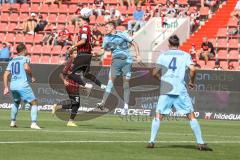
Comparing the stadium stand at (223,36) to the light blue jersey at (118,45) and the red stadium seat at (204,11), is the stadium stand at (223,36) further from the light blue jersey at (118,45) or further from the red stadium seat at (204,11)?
the light blue jersey at (118,45)

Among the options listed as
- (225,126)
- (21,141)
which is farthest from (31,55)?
(21,141)

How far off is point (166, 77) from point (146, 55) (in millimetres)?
17503

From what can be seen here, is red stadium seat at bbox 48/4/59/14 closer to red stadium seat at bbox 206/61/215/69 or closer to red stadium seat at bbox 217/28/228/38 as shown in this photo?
red stadium seat at bbox 217/28/228/38

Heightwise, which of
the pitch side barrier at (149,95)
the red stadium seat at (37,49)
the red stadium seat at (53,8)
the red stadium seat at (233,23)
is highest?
the red stadium seat at (53,8)

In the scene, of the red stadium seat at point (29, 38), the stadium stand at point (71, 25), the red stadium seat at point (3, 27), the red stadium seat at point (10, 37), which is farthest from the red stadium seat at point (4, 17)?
the red stadium seat at point (29, 38)

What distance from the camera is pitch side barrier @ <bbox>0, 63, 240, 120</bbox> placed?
27.1 meters

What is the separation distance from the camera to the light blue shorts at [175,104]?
1503 centimetres

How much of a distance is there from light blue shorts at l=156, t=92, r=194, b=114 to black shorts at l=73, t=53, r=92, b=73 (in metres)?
5.80

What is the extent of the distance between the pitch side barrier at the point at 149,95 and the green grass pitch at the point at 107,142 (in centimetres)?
532

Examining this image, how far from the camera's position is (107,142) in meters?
15.8

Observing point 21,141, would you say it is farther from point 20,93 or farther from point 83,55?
point 83,55

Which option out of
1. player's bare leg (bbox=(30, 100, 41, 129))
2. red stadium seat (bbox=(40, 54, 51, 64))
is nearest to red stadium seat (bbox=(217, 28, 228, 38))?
red stadium seat (bbox=(40, 54, 51, 64))

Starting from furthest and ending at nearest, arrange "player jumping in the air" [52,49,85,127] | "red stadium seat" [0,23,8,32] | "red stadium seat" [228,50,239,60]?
"red stadium seat" [0,23,8,32] < "red stadium seat" [228,50,239,60] < "player jumping in the air" [52,49,85,127]

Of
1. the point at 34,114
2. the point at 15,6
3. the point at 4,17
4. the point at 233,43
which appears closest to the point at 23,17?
the point at 4,17
